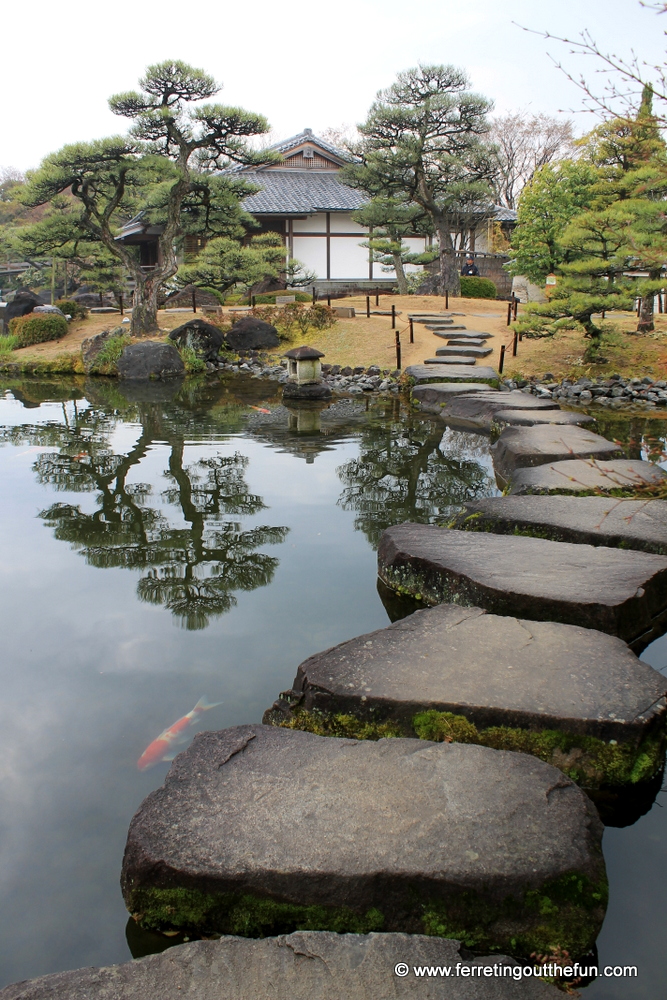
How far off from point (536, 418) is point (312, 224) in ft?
65.9

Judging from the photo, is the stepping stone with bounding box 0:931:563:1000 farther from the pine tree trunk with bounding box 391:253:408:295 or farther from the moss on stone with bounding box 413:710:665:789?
the pine tree trunk with bounding box 391:253:408:295

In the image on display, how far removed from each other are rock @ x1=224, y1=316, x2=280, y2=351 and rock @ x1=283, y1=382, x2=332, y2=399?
17.6ft

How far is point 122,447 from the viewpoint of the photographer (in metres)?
10.1

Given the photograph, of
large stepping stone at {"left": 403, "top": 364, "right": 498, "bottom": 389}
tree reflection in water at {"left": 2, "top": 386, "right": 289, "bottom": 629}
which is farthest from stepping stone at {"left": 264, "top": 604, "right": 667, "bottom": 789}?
large stepping stone at {"left": 403, "top": 364, "right": 498, "bottom": 389}

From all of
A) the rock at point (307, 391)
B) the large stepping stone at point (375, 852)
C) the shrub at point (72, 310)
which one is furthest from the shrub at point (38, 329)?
the large stepping stone at point (375, 852)

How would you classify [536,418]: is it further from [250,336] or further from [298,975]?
[250,336]

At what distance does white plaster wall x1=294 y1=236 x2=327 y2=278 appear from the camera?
2719 cm

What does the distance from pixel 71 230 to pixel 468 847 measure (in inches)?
729

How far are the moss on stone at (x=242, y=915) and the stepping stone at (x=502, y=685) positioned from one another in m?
0.98

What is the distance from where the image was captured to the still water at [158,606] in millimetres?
2785

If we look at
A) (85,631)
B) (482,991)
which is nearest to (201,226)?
(85,631)

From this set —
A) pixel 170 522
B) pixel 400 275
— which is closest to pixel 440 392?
pixel 170 522

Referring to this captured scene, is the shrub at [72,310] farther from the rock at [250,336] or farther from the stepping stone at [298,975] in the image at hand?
the stepping stone at [298,975]

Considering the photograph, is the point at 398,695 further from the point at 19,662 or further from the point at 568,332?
the point at 568,332
